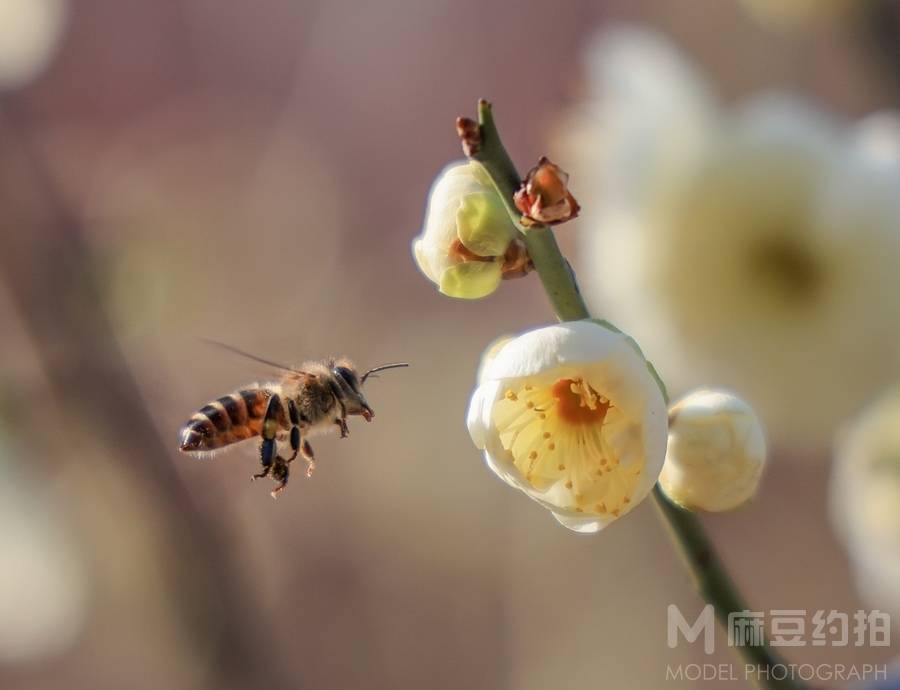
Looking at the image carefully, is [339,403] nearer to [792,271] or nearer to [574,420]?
[574,420]

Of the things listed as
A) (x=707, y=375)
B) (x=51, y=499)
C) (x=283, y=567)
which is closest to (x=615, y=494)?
(x=707, y=375)

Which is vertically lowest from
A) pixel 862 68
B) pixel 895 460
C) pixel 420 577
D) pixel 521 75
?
pixel 420 577

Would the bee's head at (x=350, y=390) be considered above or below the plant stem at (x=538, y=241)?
below

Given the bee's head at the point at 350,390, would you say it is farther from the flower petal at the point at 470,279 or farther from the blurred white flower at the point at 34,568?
the blurred white flower at the point at 34,568

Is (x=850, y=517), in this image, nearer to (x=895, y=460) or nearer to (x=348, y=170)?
(x=895, y=460)

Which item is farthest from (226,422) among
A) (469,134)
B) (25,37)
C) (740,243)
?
(25,37)

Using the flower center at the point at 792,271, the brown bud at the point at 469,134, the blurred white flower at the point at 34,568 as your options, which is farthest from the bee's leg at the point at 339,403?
the blurred white flower at the point at 34,568

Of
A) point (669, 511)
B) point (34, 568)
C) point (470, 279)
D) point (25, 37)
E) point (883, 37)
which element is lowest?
point (34, 568)
